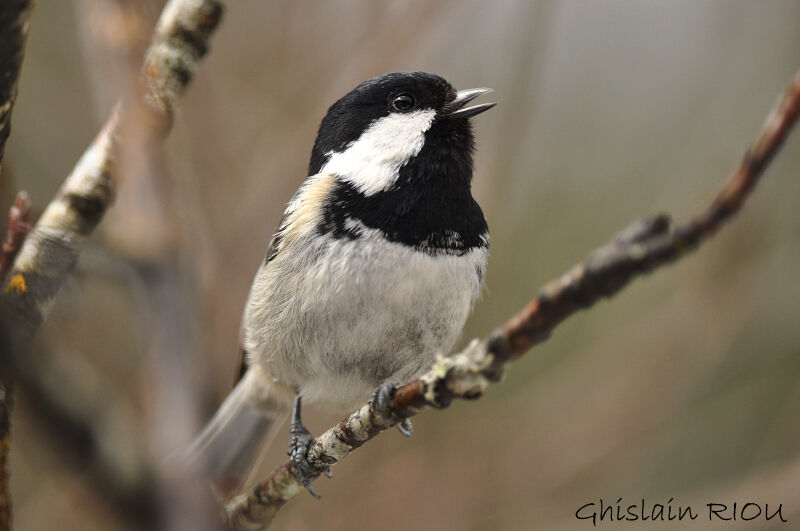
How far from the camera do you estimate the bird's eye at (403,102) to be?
2451mm

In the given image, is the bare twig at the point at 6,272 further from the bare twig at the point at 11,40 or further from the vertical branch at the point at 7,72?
the bare twig at the point at 11,40

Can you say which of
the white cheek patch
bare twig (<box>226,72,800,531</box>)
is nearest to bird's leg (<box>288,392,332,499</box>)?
bare twig (<box>226,72,800,531</box>)

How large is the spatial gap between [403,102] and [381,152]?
0.25 meters

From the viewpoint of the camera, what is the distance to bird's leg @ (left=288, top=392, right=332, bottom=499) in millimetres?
1916

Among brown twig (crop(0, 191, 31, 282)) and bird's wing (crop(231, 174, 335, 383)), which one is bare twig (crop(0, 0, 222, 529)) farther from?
bird's wing (crop(231, 174, 335, 383))

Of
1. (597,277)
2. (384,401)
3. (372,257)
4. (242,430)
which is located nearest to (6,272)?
(384,401)

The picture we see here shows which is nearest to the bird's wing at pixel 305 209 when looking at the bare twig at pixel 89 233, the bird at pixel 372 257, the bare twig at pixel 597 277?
the bird at pixel 372 257

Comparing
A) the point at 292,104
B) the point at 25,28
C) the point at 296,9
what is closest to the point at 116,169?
the point at 25,28

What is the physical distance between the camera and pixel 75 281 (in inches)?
76.9

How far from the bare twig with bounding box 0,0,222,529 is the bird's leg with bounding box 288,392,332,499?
0.61 m

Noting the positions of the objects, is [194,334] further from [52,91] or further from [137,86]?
[52,91]

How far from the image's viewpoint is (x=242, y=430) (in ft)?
9.30

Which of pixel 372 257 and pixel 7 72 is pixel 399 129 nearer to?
pixel 372 257

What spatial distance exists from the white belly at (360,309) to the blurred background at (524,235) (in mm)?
299
